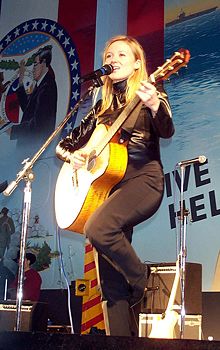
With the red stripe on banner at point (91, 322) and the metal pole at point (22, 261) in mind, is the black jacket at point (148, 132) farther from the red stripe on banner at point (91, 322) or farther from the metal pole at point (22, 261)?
the red stripe on banner at point (91, 322)

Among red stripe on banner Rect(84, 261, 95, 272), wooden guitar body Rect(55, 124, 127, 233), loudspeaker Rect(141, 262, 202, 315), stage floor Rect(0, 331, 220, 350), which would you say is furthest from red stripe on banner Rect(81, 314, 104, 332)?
stage floor Rect(0, 331, 220, 350)

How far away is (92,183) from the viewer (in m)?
2.92

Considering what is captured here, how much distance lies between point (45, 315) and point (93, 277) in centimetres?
157

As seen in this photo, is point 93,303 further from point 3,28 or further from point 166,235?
point 3,28

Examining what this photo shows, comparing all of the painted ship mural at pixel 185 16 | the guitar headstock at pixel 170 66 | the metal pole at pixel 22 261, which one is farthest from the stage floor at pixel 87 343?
the painted ship mural at pixel 185 16

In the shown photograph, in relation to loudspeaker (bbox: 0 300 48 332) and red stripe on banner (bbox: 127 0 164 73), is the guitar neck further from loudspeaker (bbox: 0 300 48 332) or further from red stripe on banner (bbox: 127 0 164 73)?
red stripe on banner (bbox: 127 0 164 73)

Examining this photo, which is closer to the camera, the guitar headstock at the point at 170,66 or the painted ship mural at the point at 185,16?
the guitar headstock at the point at 170,66

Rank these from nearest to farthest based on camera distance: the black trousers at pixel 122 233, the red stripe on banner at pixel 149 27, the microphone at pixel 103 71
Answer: the black trousers at pixel 122 233
the microphone at pixel 103 71
the red stripe on banner at pixel 149 27

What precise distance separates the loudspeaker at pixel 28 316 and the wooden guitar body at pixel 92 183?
5.57 feet

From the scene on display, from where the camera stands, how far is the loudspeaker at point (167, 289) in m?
4.41

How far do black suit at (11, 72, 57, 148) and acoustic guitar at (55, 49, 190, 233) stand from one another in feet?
13.0

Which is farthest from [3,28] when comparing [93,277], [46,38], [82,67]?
[93,277]

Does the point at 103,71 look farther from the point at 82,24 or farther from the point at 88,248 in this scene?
the point at 82,24

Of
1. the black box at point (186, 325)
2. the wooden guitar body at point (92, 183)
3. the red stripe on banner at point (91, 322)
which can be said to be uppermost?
the wooden guitar body at point (92, 183)
